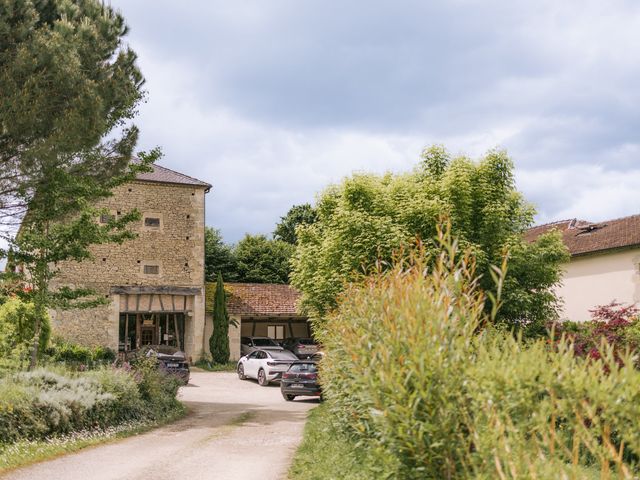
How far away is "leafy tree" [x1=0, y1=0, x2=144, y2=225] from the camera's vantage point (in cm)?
1595

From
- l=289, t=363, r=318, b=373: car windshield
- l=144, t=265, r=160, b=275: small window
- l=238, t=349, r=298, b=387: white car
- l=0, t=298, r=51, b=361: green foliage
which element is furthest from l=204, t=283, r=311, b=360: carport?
l=289, t=363, r=318, b=373: car windshield

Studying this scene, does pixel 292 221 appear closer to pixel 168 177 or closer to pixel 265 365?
pixel 168 177

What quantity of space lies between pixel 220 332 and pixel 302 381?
13845mm

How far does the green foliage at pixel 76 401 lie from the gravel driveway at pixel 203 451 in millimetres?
1010

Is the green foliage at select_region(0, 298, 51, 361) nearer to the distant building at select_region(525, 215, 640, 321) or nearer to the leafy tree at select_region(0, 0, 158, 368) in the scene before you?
the leafy tree at select_region(0, 0, 158, 368)

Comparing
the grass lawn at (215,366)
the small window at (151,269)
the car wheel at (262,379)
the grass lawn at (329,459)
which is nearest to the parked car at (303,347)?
the grass lawn at (215,366)

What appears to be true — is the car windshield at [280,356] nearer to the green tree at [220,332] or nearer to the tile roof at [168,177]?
the green tree at [220,332]

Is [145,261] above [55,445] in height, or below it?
above

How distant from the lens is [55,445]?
1215 cm

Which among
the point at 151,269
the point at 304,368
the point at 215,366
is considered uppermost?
the point at 151,269

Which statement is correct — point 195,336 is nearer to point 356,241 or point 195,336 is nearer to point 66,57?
point 356,241

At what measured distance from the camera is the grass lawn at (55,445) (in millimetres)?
10778

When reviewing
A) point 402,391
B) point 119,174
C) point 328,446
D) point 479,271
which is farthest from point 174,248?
point 402,391

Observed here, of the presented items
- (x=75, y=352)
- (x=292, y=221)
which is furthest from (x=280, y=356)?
(x=292, y=221)
